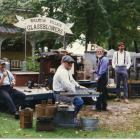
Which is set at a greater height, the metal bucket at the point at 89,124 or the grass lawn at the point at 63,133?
the metal bucket at the point at 89,124

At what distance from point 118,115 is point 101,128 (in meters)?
1.60

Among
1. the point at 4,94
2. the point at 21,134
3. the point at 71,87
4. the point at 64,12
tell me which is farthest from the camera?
the point at 64,12

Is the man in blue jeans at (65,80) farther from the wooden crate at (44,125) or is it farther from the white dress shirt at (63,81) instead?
the wooden crate at (44,125)

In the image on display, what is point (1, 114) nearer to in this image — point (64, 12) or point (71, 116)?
point (71, 116)

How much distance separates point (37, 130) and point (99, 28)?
16.2 m

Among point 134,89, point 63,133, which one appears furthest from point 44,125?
point 134,89

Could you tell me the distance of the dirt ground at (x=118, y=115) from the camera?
6434mm

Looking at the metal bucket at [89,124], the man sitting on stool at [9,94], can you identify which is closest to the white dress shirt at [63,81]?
the metal bucket at [89,124]

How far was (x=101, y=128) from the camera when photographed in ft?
20.3

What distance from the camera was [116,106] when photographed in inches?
357

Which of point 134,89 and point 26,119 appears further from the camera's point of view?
point 134,89

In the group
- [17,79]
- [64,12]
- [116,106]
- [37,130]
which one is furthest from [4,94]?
[64,12]

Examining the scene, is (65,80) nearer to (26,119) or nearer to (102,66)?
(26,119)

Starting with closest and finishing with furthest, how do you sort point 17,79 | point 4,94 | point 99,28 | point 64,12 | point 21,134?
point 21,134
point 4,94
point 17,79
point 64,12
point 99,28
